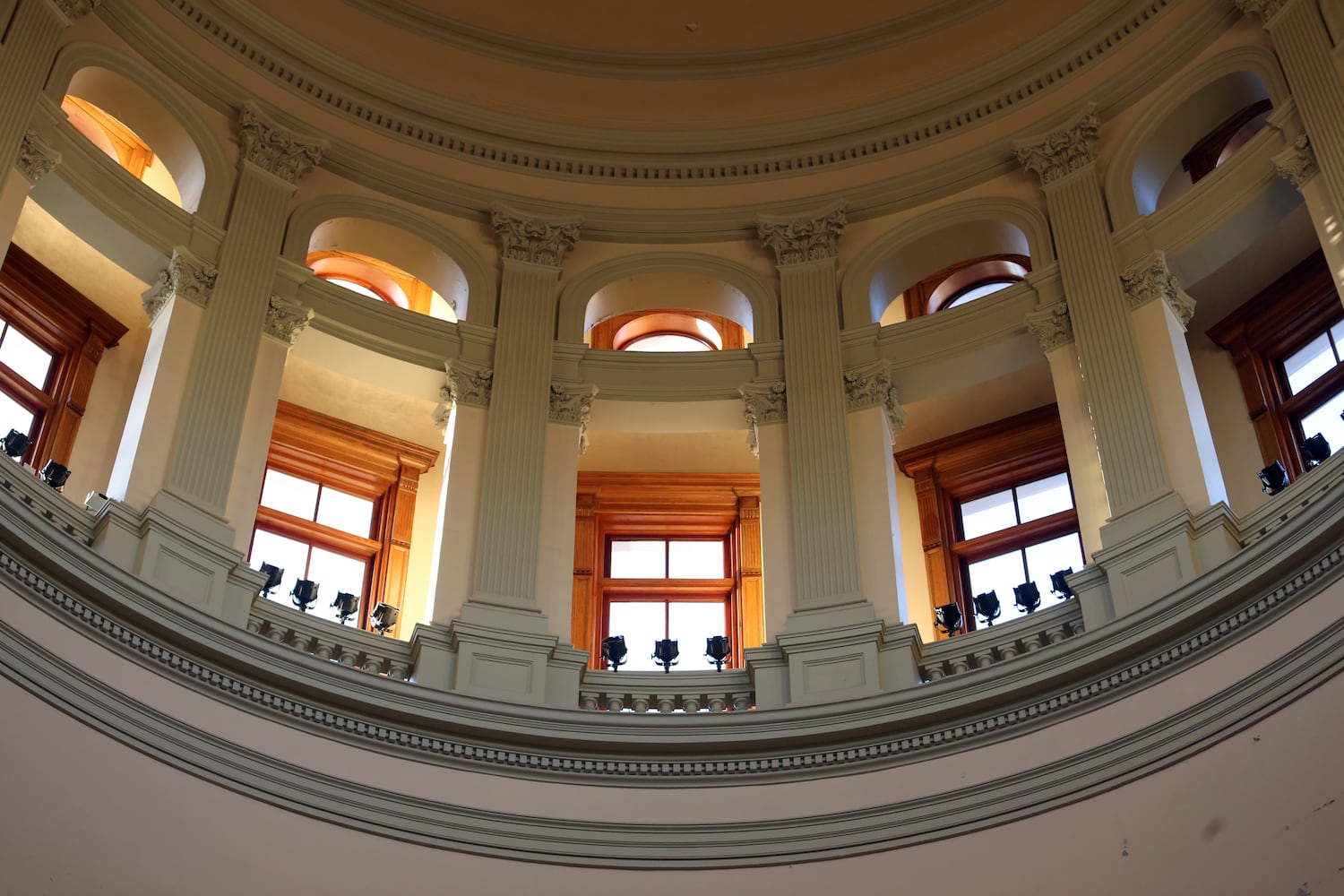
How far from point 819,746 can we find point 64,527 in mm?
6111

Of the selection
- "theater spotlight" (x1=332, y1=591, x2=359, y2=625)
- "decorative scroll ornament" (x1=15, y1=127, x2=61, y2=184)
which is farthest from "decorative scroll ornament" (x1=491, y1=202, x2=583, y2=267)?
"decorative scroll ornament" (x1=15, y1=127, x2=61, y2=184)

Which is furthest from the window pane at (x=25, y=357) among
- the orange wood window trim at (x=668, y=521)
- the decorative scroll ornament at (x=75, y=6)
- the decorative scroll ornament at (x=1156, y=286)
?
the decorative scroll ornament at (x=1156, y=286)

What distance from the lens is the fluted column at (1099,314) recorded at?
1405cm

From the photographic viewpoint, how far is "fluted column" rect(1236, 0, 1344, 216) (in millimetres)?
14039

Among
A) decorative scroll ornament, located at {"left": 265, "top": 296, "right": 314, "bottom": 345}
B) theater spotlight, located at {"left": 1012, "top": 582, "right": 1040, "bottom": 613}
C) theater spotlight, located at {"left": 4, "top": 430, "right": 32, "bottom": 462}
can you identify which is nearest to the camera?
theater spotlight, located at {"left": 4, "top": 430, "right": 32, "bottom": 462}

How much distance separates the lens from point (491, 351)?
16.5m

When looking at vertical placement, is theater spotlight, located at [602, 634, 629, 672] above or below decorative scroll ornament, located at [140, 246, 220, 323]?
below

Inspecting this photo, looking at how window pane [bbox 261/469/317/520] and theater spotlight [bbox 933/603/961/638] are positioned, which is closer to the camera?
theater spotlight [bbox 933/603/961/638]

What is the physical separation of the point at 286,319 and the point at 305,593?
9.32 feet

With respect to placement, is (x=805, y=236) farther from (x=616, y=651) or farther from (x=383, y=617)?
(x=383, y=617)

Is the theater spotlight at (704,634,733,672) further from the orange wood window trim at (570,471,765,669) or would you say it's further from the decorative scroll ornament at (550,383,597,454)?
the orange wood window trim at (570,471,765,669)

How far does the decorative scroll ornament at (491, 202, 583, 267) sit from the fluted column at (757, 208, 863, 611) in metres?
2.05

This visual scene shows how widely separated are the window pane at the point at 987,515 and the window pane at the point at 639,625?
3.43 metres

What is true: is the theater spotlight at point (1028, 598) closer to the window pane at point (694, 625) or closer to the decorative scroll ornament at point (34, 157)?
the window pane at point (694, 625)
